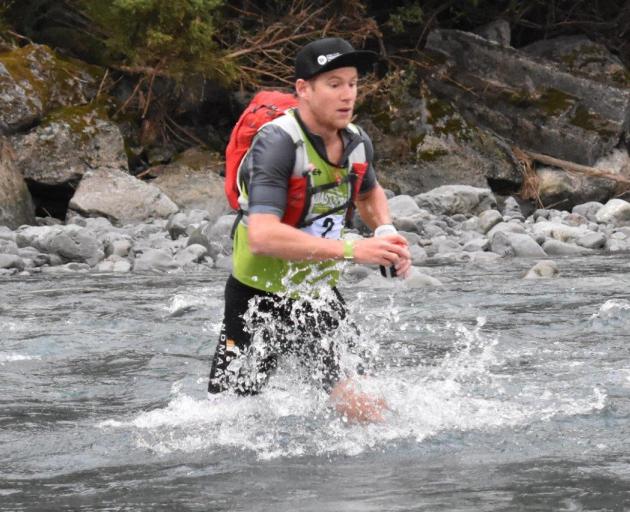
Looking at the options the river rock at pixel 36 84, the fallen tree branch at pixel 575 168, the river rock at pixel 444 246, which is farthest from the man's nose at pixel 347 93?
the fallen tree branch at pixel 575 168

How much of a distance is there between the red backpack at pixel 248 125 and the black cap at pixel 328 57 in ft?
0.73

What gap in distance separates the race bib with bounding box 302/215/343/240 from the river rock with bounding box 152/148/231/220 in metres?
10.3

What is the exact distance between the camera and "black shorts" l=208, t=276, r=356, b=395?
207 inches

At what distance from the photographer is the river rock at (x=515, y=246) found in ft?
41.9

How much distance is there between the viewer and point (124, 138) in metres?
17.6

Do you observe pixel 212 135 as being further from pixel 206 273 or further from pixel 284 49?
pixel 206 273

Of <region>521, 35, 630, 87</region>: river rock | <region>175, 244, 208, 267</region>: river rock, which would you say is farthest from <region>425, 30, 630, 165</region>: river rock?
<region>175, 244, 208, 267</region>: river rock

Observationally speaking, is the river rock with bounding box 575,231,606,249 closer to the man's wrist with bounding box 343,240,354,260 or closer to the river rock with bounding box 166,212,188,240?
the river rock with bounding box 166,212,188,240

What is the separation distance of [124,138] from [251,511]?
45.0ft

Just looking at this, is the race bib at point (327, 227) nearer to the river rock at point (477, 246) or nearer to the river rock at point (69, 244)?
the river rock at point (69, 244)

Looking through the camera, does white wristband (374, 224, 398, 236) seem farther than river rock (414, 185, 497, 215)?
No

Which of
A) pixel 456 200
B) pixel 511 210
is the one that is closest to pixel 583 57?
pixel 511 210

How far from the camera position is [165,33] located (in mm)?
16344

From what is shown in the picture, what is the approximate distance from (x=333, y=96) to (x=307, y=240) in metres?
0.63
